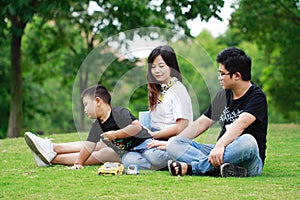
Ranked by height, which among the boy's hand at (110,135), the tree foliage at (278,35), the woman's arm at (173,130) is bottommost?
the boy's hand at (110,135)

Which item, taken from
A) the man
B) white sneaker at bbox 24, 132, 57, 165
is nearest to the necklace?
the man

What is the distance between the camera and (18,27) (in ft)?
43.9

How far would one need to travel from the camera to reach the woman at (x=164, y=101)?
548cm

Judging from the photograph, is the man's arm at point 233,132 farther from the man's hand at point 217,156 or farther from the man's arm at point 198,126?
the man's arm at point 198,126

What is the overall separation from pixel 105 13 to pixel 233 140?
10.8 meters

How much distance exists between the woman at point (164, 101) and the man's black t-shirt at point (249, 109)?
1.06 feet

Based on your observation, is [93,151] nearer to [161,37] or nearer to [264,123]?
[161,37]

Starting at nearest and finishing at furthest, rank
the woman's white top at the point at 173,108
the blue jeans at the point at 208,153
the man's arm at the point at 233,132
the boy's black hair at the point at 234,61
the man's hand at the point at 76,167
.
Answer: the blue jeans at the point at 208,153, the man's arm at the point at 233,132, the boy's black hair at the point at 234,61, the woman's white top at the point at 173,108, the man's hand at the point at 76,167

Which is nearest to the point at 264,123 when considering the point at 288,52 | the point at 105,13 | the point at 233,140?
the point at 233,140

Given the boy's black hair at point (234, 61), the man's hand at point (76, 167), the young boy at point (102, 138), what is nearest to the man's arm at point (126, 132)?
the young boy at point (102, 138)

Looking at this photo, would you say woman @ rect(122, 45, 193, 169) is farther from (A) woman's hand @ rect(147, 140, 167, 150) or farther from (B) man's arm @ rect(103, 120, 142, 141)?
(B) man's arm @ rect(103, 120, 142, 141)

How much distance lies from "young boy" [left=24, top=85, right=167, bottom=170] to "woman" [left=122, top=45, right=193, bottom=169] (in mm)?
85

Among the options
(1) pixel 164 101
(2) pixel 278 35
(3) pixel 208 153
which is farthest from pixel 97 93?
(2) pixel 278 35

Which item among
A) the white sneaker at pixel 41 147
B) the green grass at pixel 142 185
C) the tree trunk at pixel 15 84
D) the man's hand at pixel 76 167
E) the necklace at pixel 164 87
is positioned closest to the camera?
the green grass at pixel 142 185
